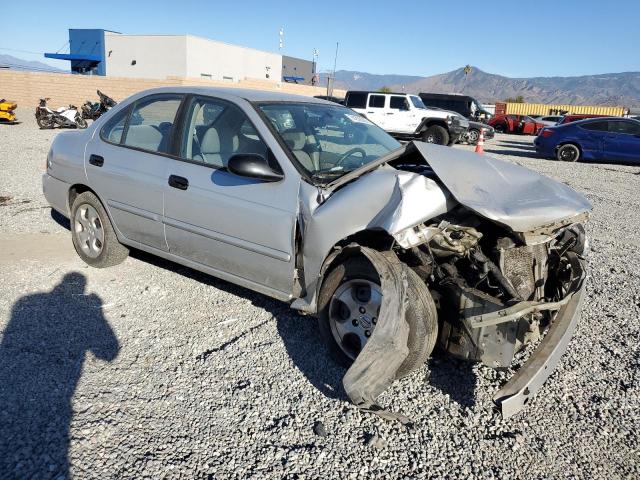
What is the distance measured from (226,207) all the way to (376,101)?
652 inches

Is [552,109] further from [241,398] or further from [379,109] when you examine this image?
[241,398]

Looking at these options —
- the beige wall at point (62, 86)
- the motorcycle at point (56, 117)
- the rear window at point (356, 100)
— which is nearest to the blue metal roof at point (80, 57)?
the beige wall at point (62, 86)

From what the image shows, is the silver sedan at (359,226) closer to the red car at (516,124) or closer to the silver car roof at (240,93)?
the silver car roof at (240,93)

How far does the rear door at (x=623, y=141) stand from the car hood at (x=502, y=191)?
1428cm

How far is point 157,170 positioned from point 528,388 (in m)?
3.09

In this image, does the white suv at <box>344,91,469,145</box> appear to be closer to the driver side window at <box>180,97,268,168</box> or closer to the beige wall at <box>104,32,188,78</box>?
the driver side window at <box>180,97,268,168</box>

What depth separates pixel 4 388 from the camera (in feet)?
9.55

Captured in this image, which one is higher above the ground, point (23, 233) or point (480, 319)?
point (480, 319)

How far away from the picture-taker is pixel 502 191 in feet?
10.2

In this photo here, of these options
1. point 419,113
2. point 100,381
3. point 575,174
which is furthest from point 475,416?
point 419,113

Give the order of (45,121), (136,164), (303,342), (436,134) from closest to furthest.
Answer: (303,342), (136,164), (45,121), (436,134)

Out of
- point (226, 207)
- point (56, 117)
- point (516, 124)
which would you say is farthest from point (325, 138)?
point (516, 124)

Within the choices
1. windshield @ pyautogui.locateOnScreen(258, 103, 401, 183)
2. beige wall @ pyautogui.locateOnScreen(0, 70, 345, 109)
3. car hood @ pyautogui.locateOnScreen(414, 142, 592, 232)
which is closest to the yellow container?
beige wall @ pyautogui.locateOnScreen(0, 70, 345, 109)

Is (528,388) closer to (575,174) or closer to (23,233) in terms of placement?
(23,233)
